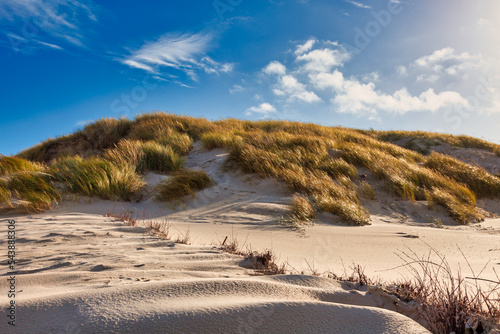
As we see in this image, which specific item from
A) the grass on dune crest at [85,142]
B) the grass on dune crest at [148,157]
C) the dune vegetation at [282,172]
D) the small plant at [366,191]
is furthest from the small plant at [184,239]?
the grass on dune crest at [85,142]

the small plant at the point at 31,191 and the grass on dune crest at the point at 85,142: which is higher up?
the grass on dune crest at the point at 85,142

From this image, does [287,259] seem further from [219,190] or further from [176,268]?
[219,190]

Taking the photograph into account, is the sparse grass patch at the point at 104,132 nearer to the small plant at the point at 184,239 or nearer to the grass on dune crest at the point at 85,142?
the grass on dune crest at the point at 85,142

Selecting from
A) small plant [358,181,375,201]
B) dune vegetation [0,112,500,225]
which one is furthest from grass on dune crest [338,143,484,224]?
small plant [358,181,375,201]

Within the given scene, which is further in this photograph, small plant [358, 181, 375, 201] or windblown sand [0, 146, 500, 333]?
small plant [358, 181, 375, 201]

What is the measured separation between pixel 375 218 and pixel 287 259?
336 cm

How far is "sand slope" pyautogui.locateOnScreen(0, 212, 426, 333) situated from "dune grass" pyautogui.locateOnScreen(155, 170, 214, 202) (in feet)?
11.2

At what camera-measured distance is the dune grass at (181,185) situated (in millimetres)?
6094

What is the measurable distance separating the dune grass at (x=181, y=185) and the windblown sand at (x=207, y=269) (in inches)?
11.3

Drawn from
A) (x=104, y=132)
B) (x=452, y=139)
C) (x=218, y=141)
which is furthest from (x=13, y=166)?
(x=452, y=139)

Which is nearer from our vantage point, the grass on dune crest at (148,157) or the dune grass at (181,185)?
the dune grass at (181,185)

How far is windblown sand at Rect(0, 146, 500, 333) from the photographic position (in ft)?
4.29

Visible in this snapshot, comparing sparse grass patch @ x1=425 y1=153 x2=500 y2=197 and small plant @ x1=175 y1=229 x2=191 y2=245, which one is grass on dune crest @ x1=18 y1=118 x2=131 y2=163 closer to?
small plant @ x1=175 y1=229 x2=191 y2=245

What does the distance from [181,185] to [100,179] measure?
5.38ft
